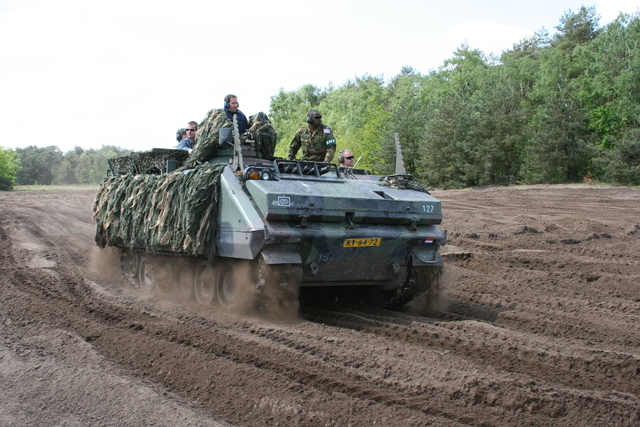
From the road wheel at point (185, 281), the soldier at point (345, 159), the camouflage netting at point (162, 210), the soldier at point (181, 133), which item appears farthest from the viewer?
the soldier at point (181, 133)

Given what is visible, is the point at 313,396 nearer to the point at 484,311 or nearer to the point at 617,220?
the point at 484,311

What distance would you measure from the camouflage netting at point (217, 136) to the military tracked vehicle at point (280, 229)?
0.02 m

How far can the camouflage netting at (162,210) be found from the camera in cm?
820

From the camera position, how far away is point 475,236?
1533 cm

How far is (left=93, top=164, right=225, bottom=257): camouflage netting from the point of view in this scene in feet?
26.9

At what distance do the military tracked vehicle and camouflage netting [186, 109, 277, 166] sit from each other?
0.02 meters

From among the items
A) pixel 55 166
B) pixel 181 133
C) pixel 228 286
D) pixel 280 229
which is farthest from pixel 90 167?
pixel 280 229

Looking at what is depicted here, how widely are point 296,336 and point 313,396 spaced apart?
1.86 meters

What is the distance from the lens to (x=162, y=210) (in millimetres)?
9266

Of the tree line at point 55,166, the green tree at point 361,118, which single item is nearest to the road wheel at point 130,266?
the green tree at point 361,118

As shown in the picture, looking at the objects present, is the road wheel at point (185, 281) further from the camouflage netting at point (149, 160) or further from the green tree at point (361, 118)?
the green tree at point (361, 118)

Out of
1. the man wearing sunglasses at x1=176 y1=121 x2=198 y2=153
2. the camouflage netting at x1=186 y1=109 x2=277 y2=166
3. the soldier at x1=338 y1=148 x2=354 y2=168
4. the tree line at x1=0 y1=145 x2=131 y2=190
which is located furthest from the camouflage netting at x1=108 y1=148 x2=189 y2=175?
the tree line at x1=0 y1=145 x2=131 y2=190

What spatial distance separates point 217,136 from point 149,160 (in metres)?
2.26

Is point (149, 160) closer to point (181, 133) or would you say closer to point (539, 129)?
point (181, 133)
